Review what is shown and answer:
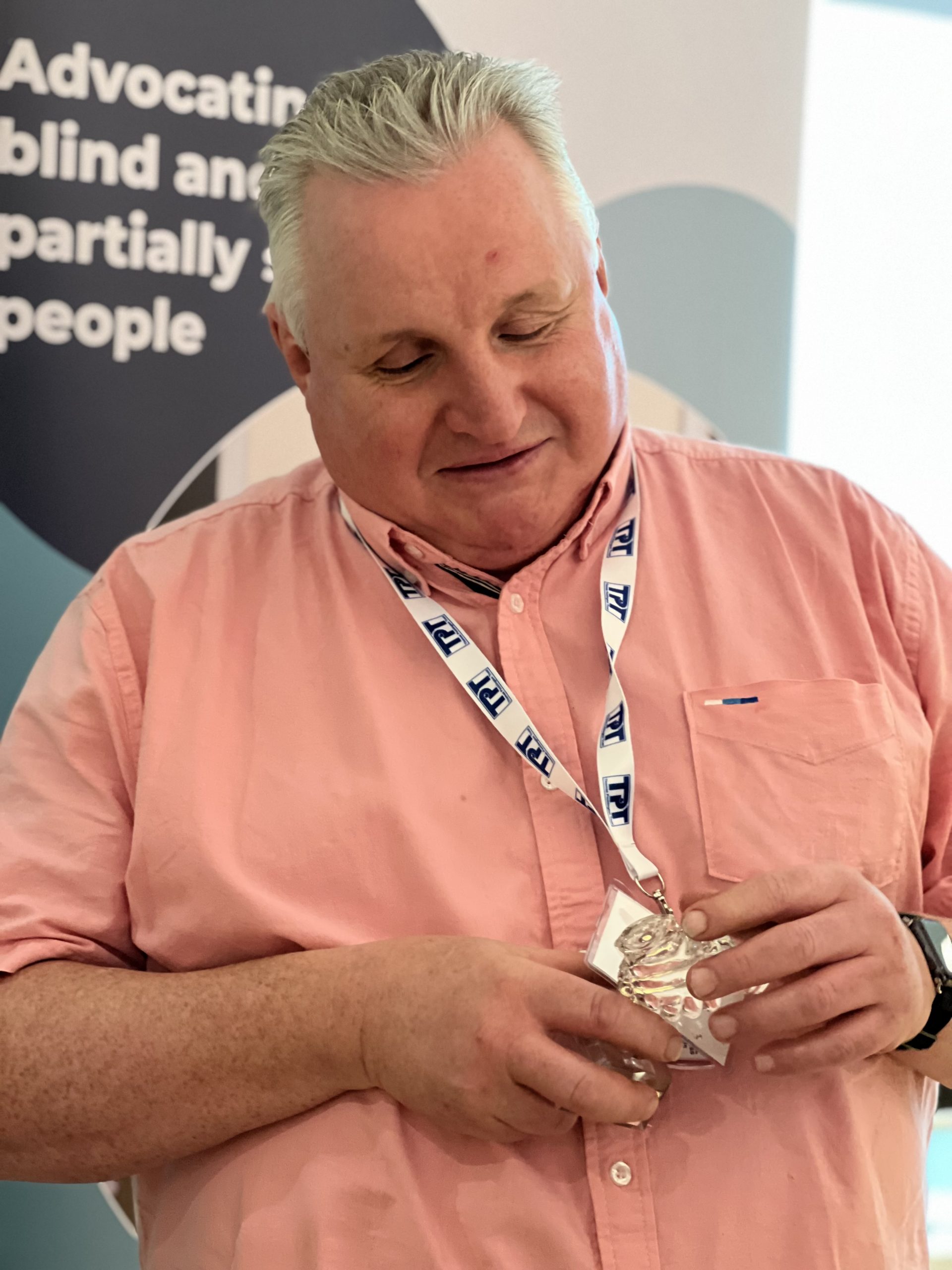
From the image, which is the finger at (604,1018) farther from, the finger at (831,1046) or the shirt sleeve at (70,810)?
the shirt sleeve at (70,810)

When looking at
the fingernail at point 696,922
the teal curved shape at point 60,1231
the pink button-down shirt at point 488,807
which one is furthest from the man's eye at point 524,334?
the teal curved shape at point 60,1231

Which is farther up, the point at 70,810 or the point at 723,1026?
the point at 70,810

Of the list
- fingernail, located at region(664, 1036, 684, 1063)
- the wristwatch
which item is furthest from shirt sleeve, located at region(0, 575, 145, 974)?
the wristwatch

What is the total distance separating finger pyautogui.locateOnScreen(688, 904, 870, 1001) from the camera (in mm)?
1233

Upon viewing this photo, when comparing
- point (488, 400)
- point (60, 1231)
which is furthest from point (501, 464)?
point (60, 1231)

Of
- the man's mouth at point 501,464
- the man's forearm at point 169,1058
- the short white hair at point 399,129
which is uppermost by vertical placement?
the short white hair at point 399,129

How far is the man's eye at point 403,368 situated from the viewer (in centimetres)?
151

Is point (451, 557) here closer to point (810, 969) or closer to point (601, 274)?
point (601, 274)

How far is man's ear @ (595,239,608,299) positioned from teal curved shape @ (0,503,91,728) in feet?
2.97

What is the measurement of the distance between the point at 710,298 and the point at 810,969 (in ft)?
4.50

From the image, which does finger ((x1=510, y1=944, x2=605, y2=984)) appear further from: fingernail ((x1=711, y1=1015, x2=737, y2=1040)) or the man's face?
the man's face

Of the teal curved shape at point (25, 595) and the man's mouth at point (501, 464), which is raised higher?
the man's mouth at point (501, 464)

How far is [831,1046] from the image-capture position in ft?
4.24

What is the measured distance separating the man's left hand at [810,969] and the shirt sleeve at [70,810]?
71 cm
